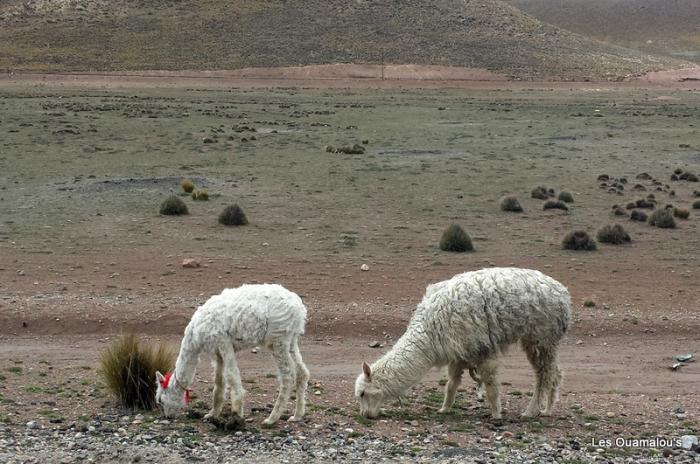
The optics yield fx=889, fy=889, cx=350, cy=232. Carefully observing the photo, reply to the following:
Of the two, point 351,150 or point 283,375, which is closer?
Result: point 283,375

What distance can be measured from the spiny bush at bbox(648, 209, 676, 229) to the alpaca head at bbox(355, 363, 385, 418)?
18.3m

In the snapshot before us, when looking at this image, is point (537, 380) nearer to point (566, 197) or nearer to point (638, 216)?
point (638, 216)

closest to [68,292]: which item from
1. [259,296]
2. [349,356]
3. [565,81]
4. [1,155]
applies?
[349,356]

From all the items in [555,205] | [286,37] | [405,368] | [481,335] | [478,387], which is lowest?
[478,387]

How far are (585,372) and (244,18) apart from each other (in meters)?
105

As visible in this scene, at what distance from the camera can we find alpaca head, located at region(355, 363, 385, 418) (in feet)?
35.2

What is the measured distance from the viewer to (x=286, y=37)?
4203 inches

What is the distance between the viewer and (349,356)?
14.5m

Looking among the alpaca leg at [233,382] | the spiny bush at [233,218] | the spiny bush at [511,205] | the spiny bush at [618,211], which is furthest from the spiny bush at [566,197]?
the alpaca leg at [233,382]

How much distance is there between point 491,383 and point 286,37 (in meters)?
99.7

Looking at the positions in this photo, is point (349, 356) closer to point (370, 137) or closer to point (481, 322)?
point (481, 322)

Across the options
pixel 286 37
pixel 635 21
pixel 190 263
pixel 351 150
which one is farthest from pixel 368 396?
pixel 635 21

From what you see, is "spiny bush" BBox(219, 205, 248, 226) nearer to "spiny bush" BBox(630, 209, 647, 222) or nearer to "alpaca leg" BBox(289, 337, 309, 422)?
"spiny bush" BBox(630, 209, 647, 222)

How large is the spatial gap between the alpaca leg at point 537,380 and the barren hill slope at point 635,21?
148 metres
